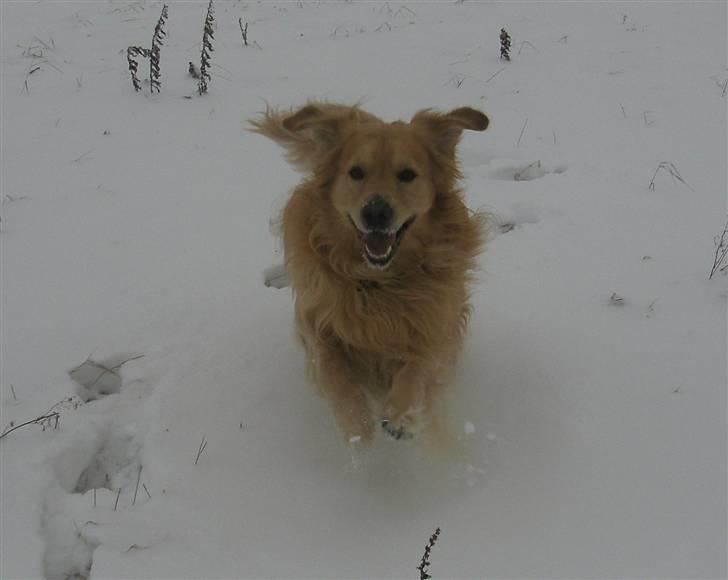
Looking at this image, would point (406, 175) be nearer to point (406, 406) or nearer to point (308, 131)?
point (308, 131)

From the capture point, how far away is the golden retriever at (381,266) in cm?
264

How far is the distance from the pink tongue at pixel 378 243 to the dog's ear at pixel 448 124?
0.54 m

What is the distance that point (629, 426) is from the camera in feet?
9.05

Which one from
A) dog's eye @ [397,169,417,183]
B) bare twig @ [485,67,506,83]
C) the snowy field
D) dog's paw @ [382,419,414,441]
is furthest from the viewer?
bare twig @ [485,67,506,83]

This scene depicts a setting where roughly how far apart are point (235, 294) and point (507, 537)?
1.96m

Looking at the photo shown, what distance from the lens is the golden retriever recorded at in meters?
2.64

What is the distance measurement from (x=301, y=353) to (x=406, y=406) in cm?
84

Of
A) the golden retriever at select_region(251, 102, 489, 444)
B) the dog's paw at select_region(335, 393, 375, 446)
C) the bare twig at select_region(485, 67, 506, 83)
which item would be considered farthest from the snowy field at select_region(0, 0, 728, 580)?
the golden retriever at select_region(251, 102, 489, 444)

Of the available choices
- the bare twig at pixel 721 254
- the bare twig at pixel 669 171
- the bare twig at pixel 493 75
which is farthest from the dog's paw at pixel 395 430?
the bare twig at pixel 493 75

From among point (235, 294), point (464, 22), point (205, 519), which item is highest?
point (464, 22)

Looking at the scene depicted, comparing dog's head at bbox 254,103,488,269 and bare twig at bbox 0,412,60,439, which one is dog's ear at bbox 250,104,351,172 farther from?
bare twig at bbox 0,412,60,439

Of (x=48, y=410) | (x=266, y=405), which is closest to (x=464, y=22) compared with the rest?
(x=266, y=405)

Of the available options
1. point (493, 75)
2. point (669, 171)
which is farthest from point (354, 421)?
point (493, 75)

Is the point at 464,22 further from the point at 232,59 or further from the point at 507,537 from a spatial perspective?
the point at 507,537
